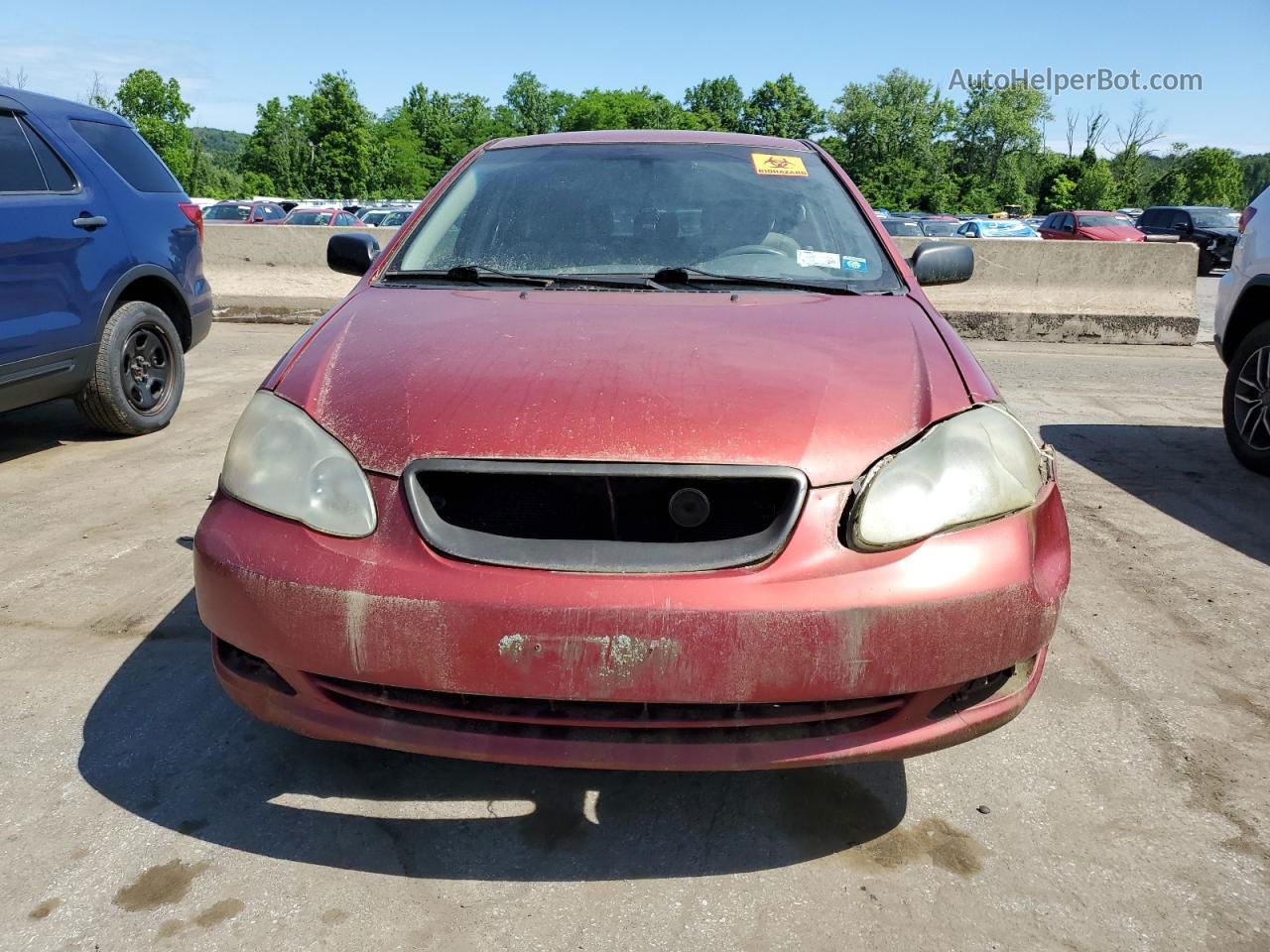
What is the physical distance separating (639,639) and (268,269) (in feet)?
36.4

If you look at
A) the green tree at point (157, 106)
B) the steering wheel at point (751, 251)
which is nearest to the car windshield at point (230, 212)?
the steering wheel at point (751, 251)

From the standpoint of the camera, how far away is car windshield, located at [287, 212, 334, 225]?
27141mm

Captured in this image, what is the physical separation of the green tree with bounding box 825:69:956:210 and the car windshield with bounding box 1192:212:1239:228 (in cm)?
5941

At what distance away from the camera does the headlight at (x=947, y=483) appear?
197cm

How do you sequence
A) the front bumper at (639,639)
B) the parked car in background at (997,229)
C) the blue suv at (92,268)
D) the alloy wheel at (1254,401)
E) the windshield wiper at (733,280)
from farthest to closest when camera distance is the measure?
the parked car in background at (997,229) → the alloy wheel at (1254,401) → the blue suv at (92,268) → the windshield wiper at (733,280) → the front bumper at (639,639)

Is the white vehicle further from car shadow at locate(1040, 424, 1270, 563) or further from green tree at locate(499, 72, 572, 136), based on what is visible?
green tree at locate(499, 72, 572, 136)

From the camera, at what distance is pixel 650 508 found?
79.8 inches

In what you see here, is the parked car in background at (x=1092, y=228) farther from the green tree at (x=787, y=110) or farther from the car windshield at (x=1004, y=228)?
the green tree at (x=787, y=110)

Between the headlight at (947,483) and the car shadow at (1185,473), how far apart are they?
8.30 feet

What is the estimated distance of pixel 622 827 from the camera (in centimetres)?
227

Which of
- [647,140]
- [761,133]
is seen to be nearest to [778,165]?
A: [647,140]

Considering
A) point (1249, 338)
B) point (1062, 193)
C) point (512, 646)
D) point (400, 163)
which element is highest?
point (400, 163)

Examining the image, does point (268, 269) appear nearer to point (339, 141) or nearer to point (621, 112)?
point (339, 141)

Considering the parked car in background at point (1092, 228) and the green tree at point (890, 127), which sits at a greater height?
the green tree at point (890, 127)
